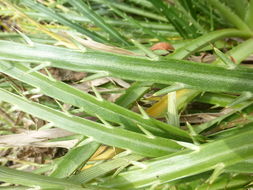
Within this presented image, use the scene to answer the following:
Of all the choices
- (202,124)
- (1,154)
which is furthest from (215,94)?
(1,154)

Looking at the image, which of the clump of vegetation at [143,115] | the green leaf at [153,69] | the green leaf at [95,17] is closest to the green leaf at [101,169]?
the clump of vegetation at [143,115]

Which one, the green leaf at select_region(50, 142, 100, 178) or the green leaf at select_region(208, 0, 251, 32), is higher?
the green leaf at select_region(208, 0, 251, 32)

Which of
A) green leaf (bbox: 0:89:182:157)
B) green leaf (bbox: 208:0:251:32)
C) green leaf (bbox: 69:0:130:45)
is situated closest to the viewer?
green leaf (bbox: 0:89:182:157)

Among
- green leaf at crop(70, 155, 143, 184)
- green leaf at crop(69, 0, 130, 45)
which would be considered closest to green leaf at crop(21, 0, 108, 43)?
green leaf at crop(69, 0, 130, 45)

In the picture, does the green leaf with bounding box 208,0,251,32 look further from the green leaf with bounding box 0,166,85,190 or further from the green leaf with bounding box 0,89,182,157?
the green leaf with bounding box 0,166,85,190

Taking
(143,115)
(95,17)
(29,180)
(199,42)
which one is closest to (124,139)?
(143,115)

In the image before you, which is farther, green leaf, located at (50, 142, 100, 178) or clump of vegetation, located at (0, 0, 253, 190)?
green leaf, located at (50, 142, 100, 178)

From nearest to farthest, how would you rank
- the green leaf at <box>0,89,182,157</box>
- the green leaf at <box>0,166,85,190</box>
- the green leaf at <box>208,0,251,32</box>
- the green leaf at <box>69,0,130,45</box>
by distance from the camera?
the green leaf at <box>0,166,85,190</box>, the green leaf at <box>0,89,182,157</box>, the green leaf at <box>208,0,251,32</box>, the green leaf at <box>69,0,130,45</box>

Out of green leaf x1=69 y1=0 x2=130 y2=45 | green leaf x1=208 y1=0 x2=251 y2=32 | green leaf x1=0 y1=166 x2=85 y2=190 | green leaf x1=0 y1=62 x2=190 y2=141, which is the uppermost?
green leaf x1=69 y1=0 x2=130 y2=45

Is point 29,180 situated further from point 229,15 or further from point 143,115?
point 229,15

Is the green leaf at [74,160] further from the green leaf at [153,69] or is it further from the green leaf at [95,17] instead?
the green leaf at [95,17]

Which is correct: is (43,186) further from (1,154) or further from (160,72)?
(1,154)
